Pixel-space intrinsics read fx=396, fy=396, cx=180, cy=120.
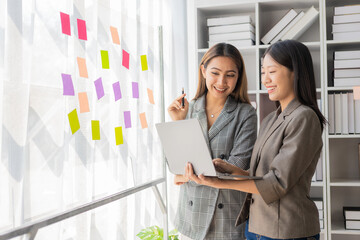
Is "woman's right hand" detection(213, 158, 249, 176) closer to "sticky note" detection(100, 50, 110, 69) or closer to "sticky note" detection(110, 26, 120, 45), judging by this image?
"sticky note" detection(100, 50, 110, 69)

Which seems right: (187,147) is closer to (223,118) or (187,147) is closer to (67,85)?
(223,118)

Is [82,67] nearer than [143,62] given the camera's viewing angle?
Yes

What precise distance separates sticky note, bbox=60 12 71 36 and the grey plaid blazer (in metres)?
0.66

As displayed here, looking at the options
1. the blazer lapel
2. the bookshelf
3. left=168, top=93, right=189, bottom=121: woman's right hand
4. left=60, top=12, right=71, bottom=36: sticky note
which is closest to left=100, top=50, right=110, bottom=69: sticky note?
left=60, top=12, right=71, bottom=36: sticky note

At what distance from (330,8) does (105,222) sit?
7.18 ft

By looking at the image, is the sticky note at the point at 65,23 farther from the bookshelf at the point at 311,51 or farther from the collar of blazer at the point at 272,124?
the bookshelf at the point at 311,51

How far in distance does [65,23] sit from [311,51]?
1.97 metres

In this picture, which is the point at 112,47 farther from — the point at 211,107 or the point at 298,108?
the point at 298,108

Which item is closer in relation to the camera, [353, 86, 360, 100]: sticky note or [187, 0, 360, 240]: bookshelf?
[353, 86, 360, 100]: sticky note

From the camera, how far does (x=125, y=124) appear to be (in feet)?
Answer: 6.56

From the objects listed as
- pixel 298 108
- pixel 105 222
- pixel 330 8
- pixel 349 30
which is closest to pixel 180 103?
pixel 298 108

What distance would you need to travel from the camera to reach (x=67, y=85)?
1541mm

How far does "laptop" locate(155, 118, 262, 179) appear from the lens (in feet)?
4.29

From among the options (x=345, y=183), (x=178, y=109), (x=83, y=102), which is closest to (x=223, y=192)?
(x=178, y=109)
